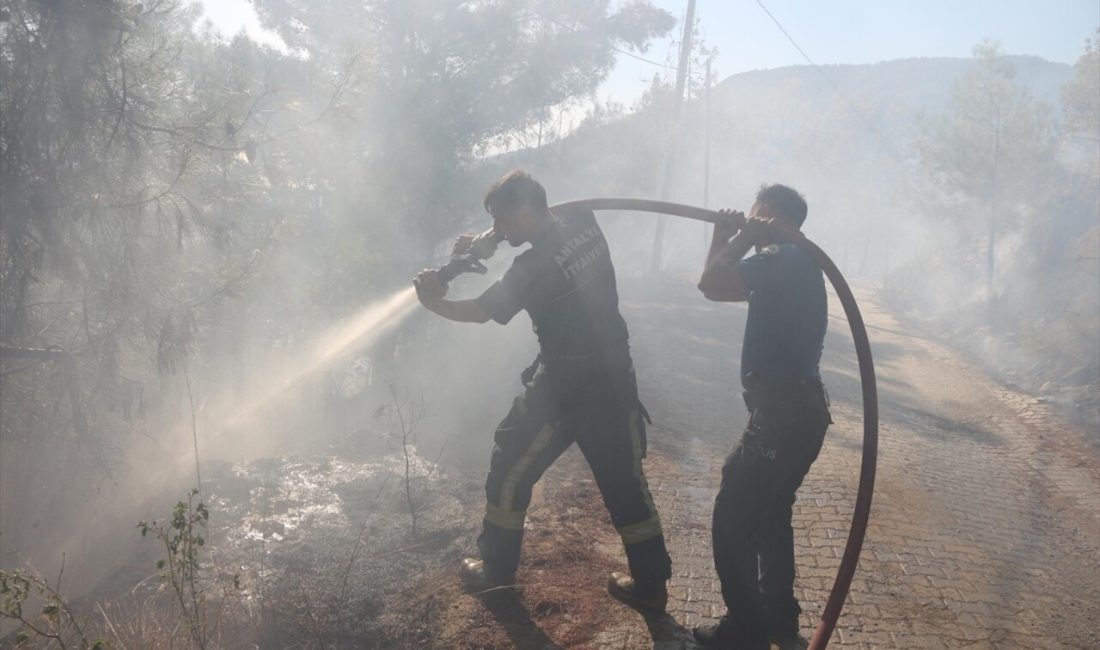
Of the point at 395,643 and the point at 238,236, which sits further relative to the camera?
the point at 238,236

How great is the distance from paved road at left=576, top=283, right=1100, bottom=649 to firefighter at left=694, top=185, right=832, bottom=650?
42 cm

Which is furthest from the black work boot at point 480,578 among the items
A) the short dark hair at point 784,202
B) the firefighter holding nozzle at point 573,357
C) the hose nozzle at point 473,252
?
the short dark hair at point 784,202

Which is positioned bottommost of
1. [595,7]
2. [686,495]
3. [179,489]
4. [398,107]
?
[179,489]

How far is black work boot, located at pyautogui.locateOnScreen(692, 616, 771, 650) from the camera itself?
3334 mm

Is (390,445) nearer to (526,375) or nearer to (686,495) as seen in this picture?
(686,495)

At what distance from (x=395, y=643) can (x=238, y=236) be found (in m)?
4.29

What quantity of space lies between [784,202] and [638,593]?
→ 1950mm

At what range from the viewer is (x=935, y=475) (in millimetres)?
7062

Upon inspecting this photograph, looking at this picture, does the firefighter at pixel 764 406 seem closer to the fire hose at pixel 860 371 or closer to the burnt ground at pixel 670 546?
the fire hose at pixel 860 371

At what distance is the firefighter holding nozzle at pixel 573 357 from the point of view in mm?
3547

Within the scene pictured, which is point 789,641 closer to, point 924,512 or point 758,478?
point 758,478

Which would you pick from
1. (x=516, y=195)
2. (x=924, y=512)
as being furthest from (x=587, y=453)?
(x=924, y=512)

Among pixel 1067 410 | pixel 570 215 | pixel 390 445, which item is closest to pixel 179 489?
pixel 390 445

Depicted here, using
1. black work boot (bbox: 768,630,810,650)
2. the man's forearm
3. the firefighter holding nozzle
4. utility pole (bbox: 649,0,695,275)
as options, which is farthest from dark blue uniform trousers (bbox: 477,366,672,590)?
utility pole (bbox: 649,0,695,275)
